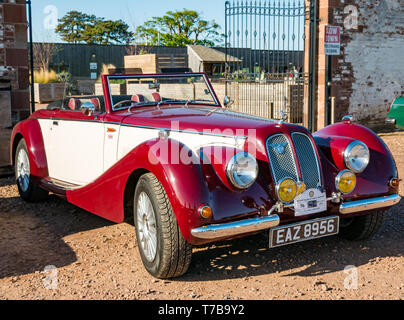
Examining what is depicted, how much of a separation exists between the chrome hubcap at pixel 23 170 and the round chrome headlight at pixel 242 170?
125 inches

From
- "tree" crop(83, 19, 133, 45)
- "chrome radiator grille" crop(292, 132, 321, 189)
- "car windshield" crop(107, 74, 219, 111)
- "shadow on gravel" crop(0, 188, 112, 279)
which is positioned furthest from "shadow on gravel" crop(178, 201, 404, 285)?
"tree" crop(83, 19, 133, 45)

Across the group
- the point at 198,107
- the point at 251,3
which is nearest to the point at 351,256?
the point at 198,107

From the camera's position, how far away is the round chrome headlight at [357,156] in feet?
12.2

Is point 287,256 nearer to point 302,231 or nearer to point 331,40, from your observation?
point 302,231

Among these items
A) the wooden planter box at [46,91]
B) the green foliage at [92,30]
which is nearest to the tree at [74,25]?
the green foliage at [92,30]

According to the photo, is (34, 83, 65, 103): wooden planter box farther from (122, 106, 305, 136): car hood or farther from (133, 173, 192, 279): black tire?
(133, 173, 192, 279): black tire

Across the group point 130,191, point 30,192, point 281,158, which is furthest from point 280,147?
point 30,192

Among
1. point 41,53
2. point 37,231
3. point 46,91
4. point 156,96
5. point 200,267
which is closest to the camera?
point 200,267

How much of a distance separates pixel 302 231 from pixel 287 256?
1.56 feet

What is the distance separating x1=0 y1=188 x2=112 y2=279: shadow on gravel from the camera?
3.75 m

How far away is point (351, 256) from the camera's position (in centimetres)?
379

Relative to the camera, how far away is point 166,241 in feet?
10.4

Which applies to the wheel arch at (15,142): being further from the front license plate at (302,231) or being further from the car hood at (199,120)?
the front license plate at (302,231)
